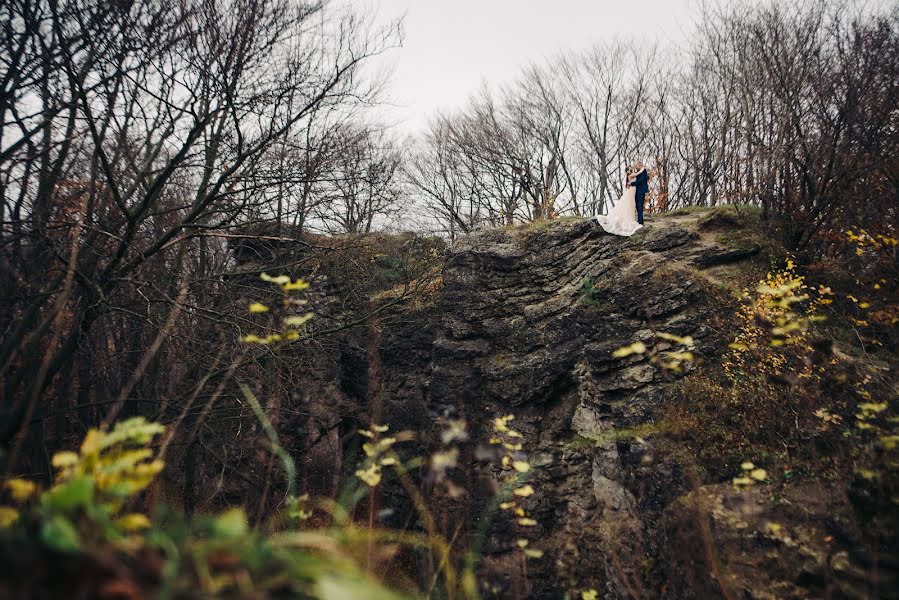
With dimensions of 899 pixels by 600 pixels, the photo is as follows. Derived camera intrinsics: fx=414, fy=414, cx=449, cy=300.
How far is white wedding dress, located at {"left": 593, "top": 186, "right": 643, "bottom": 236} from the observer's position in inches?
300

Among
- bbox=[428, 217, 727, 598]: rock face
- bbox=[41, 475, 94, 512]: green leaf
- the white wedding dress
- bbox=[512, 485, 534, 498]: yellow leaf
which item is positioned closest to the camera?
bbox=[41, 475, 94, 512]: green leaf

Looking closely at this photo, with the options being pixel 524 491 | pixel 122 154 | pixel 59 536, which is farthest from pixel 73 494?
pixel 122 154

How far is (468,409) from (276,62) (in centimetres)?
587

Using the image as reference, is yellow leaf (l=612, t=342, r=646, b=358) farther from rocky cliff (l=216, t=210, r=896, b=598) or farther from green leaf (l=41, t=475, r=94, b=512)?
green leaf (l=41, t=475, r=94, b=512)

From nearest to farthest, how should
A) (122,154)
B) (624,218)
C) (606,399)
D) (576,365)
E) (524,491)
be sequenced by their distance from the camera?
(524,491) → (122,154) → (606,399) → (576,365) → (624,218)

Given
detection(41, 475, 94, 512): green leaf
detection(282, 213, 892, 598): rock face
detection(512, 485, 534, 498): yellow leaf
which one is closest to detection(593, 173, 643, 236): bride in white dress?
detection(282, 213, 892, 598): rock face

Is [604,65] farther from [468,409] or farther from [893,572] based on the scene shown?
[893,572]

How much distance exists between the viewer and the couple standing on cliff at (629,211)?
7645 mm

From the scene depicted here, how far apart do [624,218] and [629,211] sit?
17 centimetres

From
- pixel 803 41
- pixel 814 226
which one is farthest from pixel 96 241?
pixel 803 41

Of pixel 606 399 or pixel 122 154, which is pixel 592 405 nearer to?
pixel 606 399

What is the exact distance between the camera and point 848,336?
477 centimetres

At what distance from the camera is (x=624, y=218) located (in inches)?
304

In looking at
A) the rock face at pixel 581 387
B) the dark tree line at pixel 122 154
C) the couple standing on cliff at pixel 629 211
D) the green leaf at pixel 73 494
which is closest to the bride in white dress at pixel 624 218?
the couple standing on cliff at pixel 629 211
